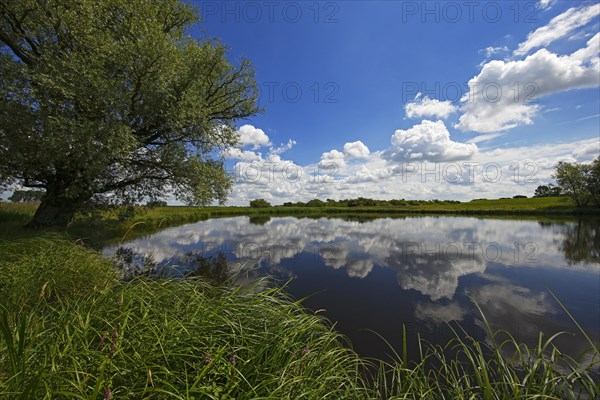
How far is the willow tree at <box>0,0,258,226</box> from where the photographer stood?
36.5 ft

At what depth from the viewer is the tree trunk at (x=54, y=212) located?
1373 centimetres

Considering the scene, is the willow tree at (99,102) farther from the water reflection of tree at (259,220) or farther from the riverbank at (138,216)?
the water reflection of tree at (259,220)

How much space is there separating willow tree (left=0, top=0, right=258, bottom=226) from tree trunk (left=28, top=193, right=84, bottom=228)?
6cm

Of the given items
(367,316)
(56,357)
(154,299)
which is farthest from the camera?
(367,316)

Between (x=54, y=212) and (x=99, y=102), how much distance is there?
7855mm

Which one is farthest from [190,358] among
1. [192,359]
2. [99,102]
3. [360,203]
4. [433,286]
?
[360,203]

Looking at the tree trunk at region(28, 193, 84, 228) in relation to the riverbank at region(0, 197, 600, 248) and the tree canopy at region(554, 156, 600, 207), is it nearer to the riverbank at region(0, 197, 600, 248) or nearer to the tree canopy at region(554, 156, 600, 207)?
the riverbank at region(0, 197, 600, 248)

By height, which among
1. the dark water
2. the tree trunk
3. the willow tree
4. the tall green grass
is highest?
the willow tree

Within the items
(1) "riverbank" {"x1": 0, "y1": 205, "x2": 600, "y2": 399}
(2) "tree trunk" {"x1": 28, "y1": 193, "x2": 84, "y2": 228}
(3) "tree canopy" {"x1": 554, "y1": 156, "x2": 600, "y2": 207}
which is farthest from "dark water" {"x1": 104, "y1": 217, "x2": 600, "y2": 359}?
(3) "tree canopy" {"x1": 554, "y1": 156, "x2": 600, "y2": 207}

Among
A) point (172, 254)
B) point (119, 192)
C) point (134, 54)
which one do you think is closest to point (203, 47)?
point (134, 54)

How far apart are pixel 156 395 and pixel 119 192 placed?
63.5ft

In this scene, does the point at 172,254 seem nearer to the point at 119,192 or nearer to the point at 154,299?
the point at 119,192

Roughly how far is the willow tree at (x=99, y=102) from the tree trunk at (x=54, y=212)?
6 cm

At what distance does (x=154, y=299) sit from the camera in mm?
Result: 3545
